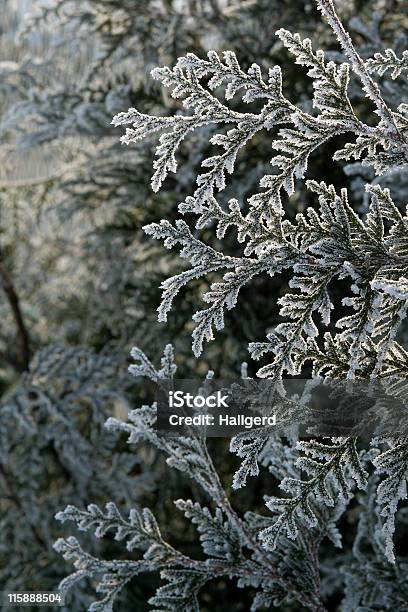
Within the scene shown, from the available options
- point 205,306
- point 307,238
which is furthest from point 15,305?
Result: point 307,238

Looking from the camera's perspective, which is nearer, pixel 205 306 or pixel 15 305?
pixel 205 306

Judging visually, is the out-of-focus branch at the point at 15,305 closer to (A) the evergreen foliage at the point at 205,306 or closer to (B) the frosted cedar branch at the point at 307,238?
(A) the evergreen foliage at the point at 205,306

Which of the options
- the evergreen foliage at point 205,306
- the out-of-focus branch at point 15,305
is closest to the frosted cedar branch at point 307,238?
the evergreen foliage at point 205,306

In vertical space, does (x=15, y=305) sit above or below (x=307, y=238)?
above

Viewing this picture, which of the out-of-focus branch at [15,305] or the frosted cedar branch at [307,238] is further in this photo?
the out-of-focus branch at [15,305]

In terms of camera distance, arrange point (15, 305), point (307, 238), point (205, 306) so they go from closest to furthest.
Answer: point (307, 238), point (205, 306), point (15, 305)

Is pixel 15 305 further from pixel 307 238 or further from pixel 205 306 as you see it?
pixel 307 238

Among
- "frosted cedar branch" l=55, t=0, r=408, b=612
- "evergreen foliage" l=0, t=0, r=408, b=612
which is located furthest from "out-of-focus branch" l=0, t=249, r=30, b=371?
"frosted cedar branch" l=55, t=0, r=408, b=612

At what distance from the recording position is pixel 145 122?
128 cm

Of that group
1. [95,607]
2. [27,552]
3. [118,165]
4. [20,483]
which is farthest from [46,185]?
[95,607]

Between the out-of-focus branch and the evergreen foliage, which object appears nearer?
the evergreen foliage

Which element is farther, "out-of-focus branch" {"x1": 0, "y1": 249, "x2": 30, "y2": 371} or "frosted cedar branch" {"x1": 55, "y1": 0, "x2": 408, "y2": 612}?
"out-of-focus branch" {"x1": 0, "y1": 249, "x2": 30, "y2": 371}

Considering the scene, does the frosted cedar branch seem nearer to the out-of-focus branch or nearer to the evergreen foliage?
the evergreen foliage

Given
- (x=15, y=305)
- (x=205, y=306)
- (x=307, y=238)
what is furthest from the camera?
(x=15, y=305)
